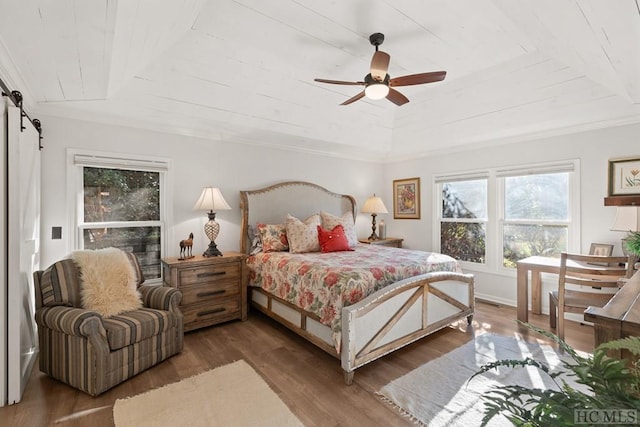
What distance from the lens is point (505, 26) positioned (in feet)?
8.29

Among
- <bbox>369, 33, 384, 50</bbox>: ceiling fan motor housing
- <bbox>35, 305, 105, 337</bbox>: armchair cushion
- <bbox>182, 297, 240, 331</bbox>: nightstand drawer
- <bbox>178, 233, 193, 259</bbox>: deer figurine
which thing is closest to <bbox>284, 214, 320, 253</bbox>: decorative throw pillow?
<bbox>182, 297, 240, 331</bbox>: nightstand drawer

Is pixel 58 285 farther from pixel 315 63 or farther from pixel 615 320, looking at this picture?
pixel 615 320

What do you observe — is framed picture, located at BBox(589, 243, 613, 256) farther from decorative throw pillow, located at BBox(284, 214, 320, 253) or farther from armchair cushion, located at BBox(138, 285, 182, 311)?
armchair cushion, located at BBox(138, 285, 182, 311)

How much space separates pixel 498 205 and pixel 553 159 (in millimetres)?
832

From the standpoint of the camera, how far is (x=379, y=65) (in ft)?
7.73

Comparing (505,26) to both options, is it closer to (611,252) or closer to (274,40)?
(274,40)

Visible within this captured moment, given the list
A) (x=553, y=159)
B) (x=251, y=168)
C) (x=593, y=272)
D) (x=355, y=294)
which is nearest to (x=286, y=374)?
(x=355, y=294)

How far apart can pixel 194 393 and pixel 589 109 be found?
14.6 feet

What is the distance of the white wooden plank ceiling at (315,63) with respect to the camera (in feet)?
5.68

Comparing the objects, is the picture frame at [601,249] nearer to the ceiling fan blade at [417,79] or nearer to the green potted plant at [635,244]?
the green potted plant at [635,244]

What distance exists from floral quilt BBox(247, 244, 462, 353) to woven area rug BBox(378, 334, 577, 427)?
1.96 ft

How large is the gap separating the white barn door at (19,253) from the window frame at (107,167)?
0.50 meters

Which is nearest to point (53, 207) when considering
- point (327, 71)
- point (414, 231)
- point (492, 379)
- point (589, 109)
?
point (327, 71)

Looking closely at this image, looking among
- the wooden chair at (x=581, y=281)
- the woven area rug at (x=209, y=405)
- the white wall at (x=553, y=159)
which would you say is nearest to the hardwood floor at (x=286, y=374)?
the woven area rug at (x=209, y=405)
